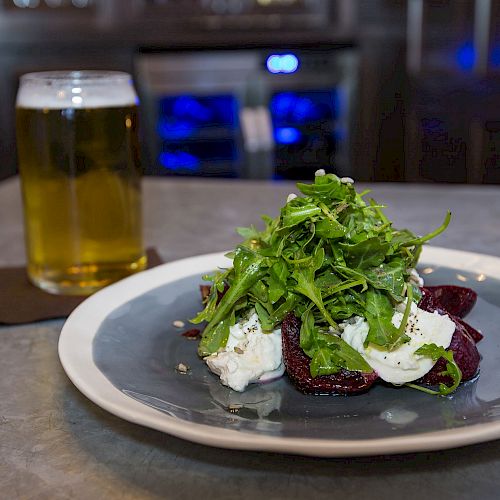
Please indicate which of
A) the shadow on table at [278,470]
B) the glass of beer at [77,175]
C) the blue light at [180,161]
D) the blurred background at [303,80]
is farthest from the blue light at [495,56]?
the shadow on table at [278,470]

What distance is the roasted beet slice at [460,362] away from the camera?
28.8 inches

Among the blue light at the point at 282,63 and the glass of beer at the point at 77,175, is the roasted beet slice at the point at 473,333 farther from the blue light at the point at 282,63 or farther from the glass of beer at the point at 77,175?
the blue light at the point at 282,63

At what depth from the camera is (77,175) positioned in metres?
1.15

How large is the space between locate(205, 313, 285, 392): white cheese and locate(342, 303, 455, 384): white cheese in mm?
74

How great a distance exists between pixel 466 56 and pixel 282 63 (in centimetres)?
89

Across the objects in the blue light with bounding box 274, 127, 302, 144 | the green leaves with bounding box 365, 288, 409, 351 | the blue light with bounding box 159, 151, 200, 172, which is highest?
the green leaves with bounding box 365, 288, 409, 351

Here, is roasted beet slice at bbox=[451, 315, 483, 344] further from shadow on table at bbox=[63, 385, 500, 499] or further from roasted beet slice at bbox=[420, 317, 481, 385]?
shadow on table at bbox=[63, 385, 500, 499]

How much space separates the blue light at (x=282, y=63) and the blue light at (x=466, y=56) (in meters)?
0.79

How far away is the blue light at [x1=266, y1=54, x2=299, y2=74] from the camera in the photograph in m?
3.55

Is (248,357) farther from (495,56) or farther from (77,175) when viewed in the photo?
(495,56)

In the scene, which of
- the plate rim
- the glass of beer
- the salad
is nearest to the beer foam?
the glass of beer

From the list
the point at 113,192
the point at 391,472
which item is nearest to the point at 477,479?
the point at 391,472

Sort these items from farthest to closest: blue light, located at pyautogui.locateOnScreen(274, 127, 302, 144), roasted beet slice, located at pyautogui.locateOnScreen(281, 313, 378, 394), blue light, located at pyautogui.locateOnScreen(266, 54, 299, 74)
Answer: blue light, located at pyautogui.locateOnScreen(274, 127, 302, 144), blue light, located at pyautogui.locateOnScreen(266, 54, 299, 74), roasted beet slice, located at pyautogui.locateOnScreen(281, 313, 378, 394)

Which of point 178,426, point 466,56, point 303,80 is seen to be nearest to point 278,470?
point 178,426
